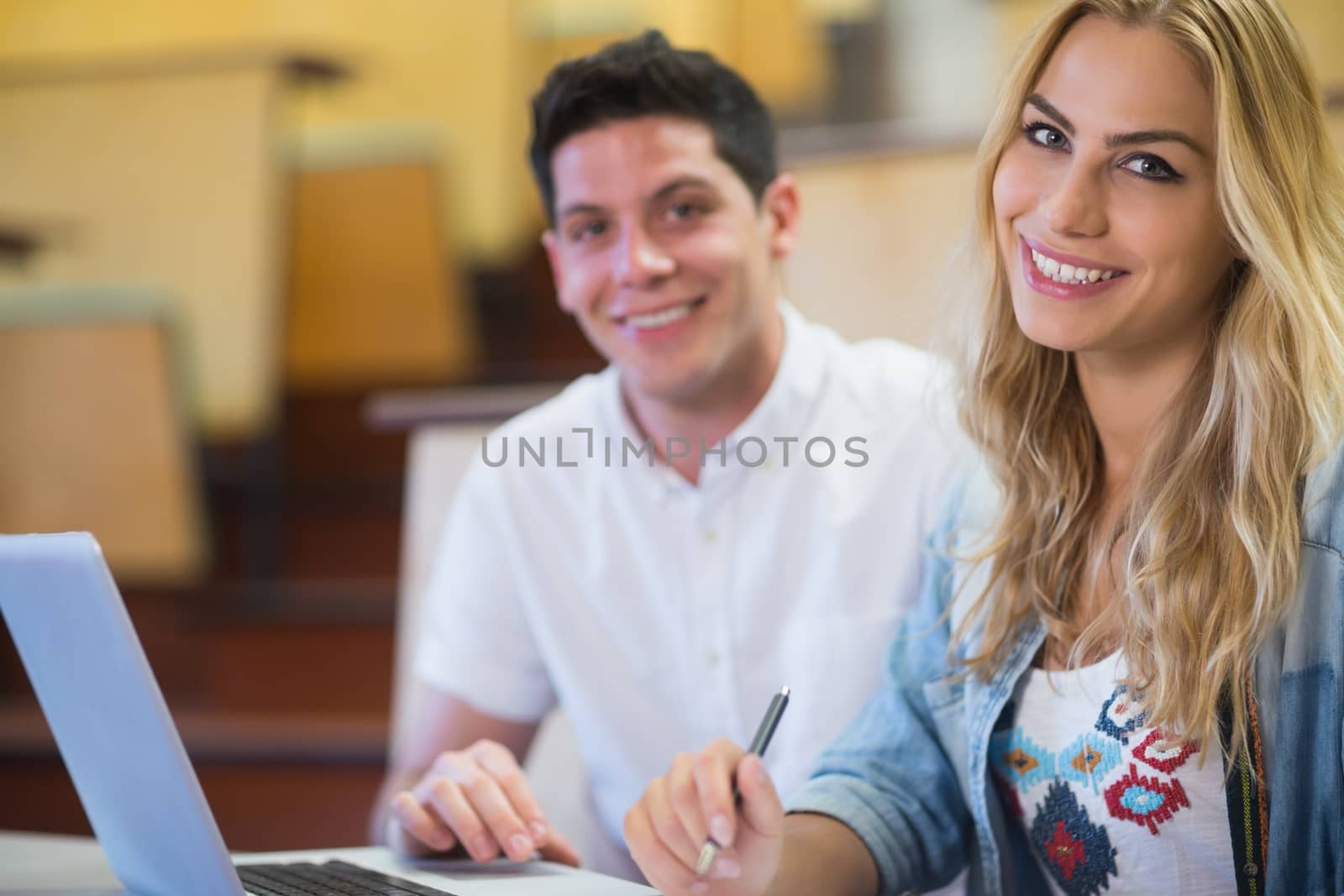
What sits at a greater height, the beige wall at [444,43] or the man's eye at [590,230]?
the beige wall at [444,43]

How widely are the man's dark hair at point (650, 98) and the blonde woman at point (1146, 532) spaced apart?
445 mm

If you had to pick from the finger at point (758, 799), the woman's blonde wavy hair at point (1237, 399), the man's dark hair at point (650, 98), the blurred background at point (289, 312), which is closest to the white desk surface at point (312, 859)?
the finger at point (758, 799)

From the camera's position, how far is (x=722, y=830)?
839 millimetres

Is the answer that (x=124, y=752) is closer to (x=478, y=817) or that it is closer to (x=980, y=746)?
(x=478, y=817)

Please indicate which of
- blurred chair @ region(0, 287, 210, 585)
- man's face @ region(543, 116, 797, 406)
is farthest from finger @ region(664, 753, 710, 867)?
blurred chair @ region(0, 287, 210, 585)

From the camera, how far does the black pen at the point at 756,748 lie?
84 cm

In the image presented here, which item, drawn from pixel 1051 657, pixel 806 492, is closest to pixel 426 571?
pixel 806 492

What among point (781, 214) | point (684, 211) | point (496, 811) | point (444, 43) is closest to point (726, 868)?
point (496, 811)

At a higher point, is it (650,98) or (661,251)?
(650,98)

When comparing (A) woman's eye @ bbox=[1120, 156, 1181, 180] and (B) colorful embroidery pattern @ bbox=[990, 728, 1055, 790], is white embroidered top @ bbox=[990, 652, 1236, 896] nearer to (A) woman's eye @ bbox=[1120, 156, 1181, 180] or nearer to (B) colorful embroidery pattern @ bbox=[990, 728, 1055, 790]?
(B) colorful embroidery pattern @ bbox=[990, 728, 1055, 790]

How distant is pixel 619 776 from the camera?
1527 mm

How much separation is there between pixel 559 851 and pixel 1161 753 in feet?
1.65

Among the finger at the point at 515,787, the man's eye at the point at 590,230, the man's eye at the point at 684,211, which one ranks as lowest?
the finger at the point at 515,787

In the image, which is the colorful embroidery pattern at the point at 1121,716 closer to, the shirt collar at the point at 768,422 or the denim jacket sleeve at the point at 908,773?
the denim jacket sleeve at the point at 908,773
